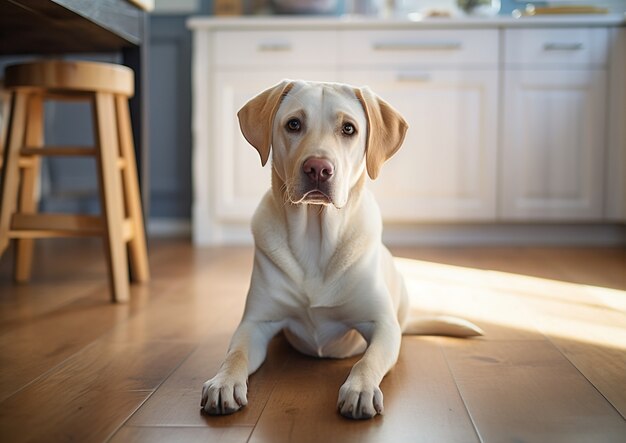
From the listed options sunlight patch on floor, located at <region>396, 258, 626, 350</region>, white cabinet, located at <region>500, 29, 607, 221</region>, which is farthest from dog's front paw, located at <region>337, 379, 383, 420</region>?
white cabinet, located at <region>500, 29, 607, 221</region>

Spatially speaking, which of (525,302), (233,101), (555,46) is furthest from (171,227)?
(525,302)

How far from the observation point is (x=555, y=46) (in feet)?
12.9

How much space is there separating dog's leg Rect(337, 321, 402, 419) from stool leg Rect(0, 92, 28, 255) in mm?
1489

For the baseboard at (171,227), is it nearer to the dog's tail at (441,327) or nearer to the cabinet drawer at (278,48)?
the cabinet drawer at (278,48)

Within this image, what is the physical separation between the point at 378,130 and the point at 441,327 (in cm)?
62

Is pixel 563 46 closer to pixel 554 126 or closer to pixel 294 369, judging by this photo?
pixel 554 126

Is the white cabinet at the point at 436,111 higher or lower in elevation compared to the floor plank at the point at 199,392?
higher

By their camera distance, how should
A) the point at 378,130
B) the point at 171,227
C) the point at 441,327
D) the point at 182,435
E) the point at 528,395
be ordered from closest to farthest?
1. the point at 182,435
2. the point at 528,395
3. the point at 378,130
4. the point at 441,327
5. the point at 171,227

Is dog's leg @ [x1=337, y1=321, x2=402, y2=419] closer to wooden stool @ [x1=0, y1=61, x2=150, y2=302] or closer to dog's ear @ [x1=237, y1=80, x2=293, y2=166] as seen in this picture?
dog's ear @ [x1=237, y1=80, x2=293, y2=166]

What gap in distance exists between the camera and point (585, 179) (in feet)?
13.1

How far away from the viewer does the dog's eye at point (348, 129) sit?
163 cm

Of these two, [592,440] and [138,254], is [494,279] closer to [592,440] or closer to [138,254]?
[138,254]

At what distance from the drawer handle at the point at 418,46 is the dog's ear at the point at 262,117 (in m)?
2.40

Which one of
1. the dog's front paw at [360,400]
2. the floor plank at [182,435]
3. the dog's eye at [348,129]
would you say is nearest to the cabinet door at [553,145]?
the dog's eye at [348,129]
